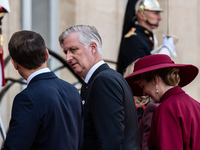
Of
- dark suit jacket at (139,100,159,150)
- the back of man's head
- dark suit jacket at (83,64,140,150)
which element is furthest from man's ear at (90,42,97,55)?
dark suit jacket at (139,100,159,150)

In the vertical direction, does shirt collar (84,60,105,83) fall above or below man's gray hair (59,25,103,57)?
below

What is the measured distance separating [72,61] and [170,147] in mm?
938

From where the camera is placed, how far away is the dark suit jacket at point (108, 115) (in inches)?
124

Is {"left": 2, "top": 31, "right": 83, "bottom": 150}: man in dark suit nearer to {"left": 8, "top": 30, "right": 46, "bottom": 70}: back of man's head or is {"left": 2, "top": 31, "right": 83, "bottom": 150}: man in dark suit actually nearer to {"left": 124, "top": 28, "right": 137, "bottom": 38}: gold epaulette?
{"left": 8, "top": 30, "right": 46, "bottom": 70}: back of man's head

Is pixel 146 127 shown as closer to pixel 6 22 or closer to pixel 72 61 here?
pixel 72 61

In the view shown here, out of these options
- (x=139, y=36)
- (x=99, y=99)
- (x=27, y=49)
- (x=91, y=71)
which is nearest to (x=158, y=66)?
(x=91, y=71)

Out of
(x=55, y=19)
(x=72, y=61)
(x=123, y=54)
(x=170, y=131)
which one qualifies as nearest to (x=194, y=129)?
(x=170, y=131)

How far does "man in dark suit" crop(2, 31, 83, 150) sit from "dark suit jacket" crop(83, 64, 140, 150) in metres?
0.15

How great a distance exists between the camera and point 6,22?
716cm

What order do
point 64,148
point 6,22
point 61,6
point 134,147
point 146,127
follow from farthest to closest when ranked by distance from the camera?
point 61,6, point 6,22, point 146,127, point 134,147, point 64,148

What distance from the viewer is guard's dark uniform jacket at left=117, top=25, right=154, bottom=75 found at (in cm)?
617

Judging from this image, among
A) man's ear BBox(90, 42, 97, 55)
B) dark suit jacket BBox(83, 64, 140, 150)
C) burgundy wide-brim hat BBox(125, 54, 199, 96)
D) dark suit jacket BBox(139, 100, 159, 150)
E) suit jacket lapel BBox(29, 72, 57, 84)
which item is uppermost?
man's ear BBox(90, 42, 97, 55)

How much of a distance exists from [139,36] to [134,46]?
20 centimetres

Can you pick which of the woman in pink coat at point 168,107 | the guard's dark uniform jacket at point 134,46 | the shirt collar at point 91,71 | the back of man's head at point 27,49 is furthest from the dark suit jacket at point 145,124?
the guard's dark uniform jacket at point 134,46
